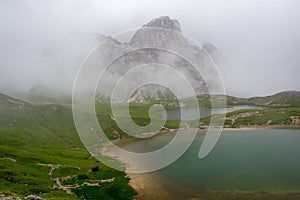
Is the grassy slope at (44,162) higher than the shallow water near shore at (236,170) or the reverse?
higher

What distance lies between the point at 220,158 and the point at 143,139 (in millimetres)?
63239

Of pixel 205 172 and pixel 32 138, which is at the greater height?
pixel 32 138

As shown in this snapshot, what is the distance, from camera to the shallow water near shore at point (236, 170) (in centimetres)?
7281

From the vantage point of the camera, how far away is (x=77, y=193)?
6862 centimetres

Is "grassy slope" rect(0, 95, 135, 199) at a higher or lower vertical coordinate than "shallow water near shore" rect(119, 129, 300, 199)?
higher

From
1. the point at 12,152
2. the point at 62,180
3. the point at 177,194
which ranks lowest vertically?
the point at 177,194

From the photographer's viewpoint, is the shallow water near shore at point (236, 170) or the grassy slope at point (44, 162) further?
the shallow water near shore at point (236, 170)

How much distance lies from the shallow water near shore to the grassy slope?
1264 centimetres

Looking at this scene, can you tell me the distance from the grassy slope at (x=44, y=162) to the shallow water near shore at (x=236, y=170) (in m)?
12.6

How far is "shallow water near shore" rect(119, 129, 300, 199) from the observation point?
7281cm

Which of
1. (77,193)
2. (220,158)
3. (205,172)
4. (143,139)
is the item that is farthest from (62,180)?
(143,139)

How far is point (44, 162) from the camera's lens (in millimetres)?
95625

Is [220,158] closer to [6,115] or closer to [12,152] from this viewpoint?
[12,152]

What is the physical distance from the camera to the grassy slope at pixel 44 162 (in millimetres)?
67438
